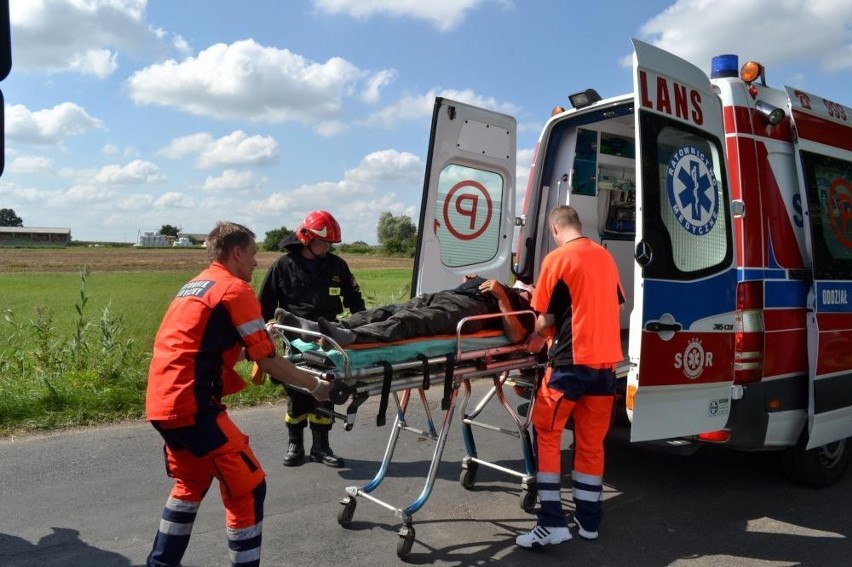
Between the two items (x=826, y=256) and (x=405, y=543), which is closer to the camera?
(x=405, y=543)

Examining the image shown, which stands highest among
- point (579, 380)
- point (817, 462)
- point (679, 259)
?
point (679, 259)

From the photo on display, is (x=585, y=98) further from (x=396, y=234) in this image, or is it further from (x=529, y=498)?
(x=396, y=234)

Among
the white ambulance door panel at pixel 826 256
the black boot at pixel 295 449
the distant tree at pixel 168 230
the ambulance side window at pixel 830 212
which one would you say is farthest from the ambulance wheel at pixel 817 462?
the distant tree at pixel 168 230

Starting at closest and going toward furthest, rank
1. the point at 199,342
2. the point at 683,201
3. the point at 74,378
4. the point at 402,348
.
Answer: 1. the point at 199,342
2. the point at 402,348
3. the point at 683,201
4. the point at 74,378

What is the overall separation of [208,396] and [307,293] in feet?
7.09

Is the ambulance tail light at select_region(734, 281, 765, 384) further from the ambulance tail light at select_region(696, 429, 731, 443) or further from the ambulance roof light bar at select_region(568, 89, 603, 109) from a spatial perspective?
the ambulance roof light bar at select_region(568, 89, 603, 109)

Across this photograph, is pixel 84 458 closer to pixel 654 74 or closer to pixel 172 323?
pixel 172 323

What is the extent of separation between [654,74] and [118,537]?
153 inches

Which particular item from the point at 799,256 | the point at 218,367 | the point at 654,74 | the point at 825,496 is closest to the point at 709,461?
the point at 825,496

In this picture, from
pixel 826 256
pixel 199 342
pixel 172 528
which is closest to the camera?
pixel 199 342

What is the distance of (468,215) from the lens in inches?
210

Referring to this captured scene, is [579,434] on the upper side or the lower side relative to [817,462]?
upper

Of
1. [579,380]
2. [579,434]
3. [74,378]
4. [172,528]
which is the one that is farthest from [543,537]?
[74,378]

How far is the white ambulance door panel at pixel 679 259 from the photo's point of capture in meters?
3.64
